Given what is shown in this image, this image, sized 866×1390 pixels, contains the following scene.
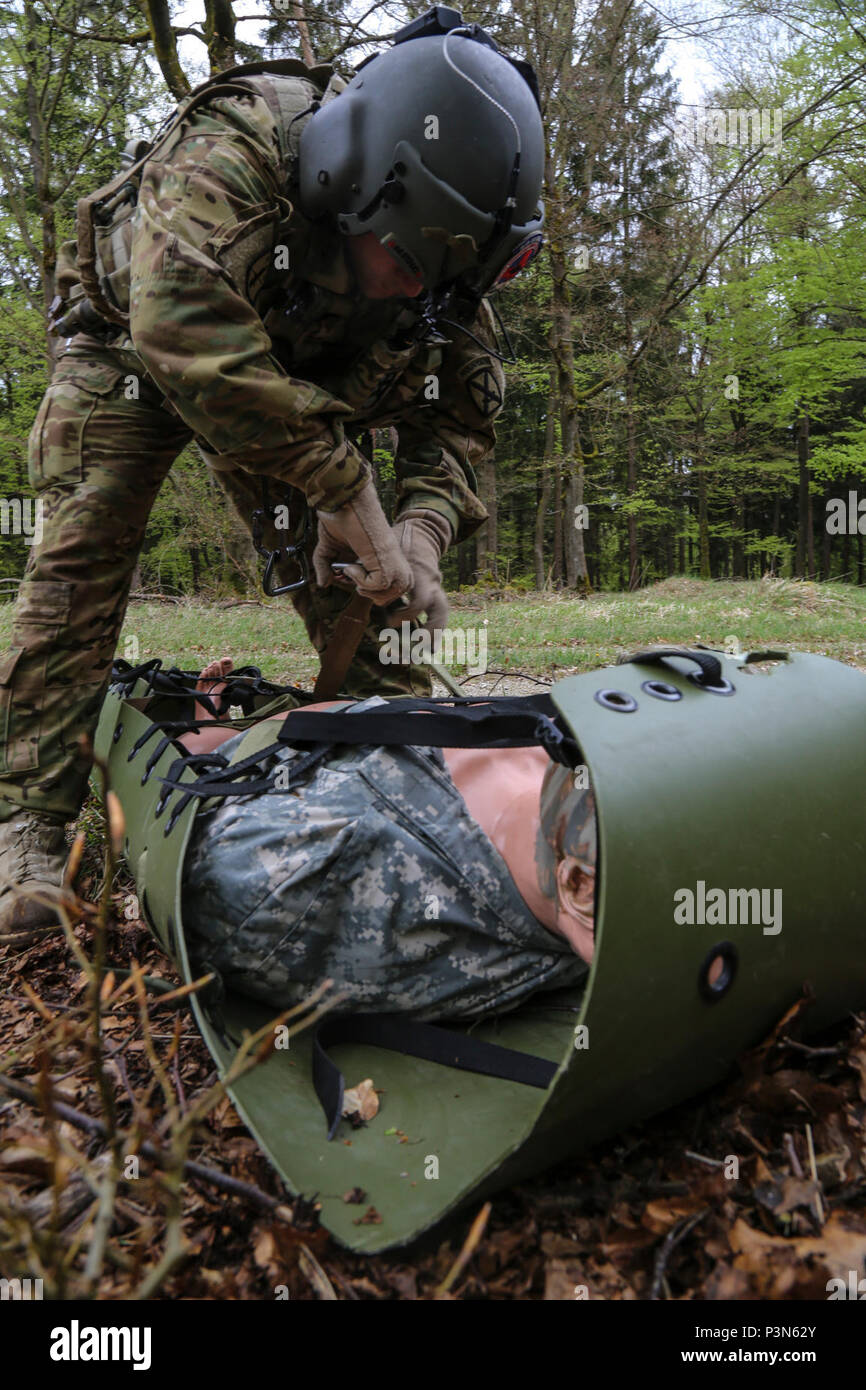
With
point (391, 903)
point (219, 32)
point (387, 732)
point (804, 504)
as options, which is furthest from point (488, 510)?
point (391, 903)

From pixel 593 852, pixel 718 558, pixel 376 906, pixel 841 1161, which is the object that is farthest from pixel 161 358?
pixel 718 558

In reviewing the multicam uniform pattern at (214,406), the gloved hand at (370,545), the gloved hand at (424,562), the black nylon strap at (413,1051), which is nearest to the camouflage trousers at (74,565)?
the multicam uniform pattern at (214,406)

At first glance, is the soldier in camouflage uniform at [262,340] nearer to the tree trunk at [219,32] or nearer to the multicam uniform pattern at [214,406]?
the multicam uniform pattern at [214,406]

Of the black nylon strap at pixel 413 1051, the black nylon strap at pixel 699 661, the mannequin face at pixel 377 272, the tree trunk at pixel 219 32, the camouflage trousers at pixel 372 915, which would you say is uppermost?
the tree trunk at pixel 219 32

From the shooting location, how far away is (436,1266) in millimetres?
1202

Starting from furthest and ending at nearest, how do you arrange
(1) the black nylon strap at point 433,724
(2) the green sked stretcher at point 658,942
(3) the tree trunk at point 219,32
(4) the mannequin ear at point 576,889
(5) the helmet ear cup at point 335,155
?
(3) the tree trunk at point 219,32
(5) the helmet ear cup at point 335,155
(1) the black nylon strap at point 433,724
(4) the mannequin ear at point 576,889
(2) the green sked stretcher at point 658,942

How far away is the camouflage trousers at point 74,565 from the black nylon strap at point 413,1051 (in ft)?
4.33

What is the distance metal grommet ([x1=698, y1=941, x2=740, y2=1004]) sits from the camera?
120cm

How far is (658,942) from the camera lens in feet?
3.79

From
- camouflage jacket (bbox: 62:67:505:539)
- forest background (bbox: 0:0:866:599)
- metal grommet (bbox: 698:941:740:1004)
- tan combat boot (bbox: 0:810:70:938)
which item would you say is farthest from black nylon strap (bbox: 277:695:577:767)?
forest background (bbox: 0:0:866:599)

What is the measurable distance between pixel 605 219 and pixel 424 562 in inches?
439

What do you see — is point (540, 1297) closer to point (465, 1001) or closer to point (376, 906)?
point (465, 1001)

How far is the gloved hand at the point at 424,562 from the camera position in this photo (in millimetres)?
2752

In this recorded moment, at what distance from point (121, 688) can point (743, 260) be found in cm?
1819
